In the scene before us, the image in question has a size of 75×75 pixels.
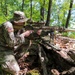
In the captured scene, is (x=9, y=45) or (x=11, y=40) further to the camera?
(x=9, y=45)

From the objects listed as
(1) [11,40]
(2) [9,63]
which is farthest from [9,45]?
(2) [9,63]

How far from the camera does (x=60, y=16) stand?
2539 cm

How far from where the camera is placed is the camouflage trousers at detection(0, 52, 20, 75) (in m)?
6.01

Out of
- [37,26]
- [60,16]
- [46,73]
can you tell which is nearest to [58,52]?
[46,73]

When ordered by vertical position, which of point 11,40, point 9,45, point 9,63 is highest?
point 11,40

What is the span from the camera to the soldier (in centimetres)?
596

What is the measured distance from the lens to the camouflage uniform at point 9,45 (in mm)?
5957

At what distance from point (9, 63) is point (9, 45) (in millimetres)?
515

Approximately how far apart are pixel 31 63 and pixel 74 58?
1.46 meters

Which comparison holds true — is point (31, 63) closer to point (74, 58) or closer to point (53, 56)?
point (53, 56)

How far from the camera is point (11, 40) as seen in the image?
234 inches

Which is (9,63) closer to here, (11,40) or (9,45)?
(9,45)

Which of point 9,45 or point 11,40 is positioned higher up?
point 11,40

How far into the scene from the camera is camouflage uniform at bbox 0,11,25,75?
596cm
